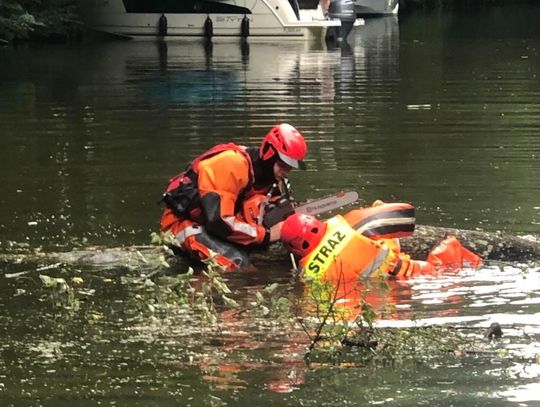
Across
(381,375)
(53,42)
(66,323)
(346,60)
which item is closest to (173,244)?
(66,323)

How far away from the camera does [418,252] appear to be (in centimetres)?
951

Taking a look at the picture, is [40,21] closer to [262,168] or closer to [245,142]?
[245,142]

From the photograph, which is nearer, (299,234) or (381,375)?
(381,375)

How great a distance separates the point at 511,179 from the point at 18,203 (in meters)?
5.05

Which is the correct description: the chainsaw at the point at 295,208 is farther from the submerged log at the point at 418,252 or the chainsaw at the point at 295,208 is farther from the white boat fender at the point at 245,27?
the white boat fender at the point at 245,27

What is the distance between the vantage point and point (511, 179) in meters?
13.0

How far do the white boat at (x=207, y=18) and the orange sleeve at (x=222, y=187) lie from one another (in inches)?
1141

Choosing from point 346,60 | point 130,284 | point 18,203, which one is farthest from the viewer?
point 346,60

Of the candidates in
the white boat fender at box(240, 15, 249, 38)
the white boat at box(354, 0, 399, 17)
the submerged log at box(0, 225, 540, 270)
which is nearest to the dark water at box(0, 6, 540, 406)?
Result: the submerged log at box(0, 225, 540, 270)

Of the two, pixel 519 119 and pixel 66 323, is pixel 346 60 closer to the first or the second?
pixel 519 119

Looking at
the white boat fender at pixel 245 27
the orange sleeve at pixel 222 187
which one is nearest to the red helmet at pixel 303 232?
the orange sleeve at pixel 222 187

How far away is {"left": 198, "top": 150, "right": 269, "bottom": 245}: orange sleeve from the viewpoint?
8867 millimetres

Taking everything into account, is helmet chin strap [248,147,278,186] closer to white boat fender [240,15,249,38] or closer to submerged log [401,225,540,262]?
submerged log [401,225,540,262]

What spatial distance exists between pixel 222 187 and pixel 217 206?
0.14 meters
